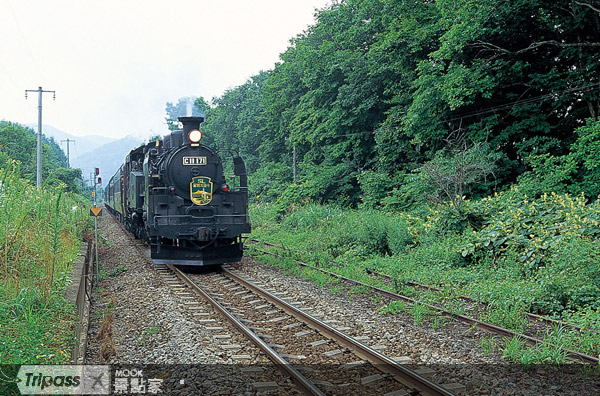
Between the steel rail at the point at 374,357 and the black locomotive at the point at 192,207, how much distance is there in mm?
3774

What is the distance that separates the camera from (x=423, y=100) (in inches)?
598

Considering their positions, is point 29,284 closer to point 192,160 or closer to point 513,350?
point 192,160

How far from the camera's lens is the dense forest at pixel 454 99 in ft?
44.2

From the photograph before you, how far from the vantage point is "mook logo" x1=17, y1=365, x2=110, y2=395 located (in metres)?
3.83

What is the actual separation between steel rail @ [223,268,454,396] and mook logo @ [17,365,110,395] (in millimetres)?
2851

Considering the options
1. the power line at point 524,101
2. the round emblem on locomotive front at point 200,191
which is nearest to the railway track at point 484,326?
the round emblem on locomotive front at point 200,191

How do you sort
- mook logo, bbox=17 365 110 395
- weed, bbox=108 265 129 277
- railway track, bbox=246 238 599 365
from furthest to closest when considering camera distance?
1. weed, bbox=108 265 129 277
2. railway track, bbox=246 238 599 365
3. mook logo, bbox=17 365 110 395

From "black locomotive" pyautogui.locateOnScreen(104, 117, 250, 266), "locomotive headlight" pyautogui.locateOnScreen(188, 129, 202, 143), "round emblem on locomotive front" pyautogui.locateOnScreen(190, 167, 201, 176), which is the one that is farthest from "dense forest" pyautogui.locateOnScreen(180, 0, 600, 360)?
"locomotive headlight" pyautogui.locateOnScreen(188, 129, 202, 143)

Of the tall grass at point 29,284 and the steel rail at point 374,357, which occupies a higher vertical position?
the tall grass at point 29,284

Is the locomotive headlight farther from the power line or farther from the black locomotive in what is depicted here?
the power line

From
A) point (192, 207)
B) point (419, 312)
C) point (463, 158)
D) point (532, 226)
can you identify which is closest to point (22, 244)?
point (192, 207)

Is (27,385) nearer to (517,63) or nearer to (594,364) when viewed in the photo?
(594,364)

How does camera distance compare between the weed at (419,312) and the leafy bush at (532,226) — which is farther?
the leafy bush at (532,226)

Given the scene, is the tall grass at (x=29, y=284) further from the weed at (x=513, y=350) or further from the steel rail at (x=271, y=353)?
the weed at (x=513, y=350)
